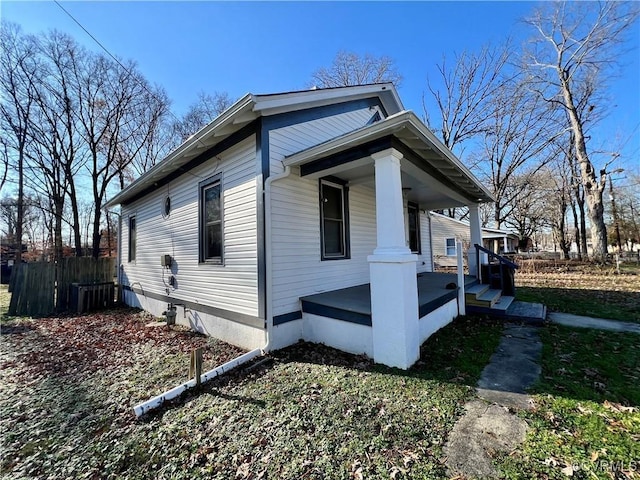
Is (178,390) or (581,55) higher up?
(581,55)

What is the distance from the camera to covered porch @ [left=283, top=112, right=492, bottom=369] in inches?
141

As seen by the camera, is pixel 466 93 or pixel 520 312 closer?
pixel 520 312

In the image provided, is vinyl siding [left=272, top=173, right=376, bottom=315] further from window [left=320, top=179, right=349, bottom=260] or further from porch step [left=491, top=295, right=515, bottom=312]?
porch step [left=491, top=295, right=515, bottom=312]

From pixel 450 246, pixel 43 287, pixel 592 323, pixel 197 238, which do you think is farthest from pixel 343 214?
pixel 450 246

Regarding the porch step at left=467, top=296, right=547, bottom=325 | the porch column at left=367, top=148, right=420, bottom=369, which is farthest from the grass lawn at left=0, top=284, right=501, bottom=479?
the porch step at left=467, top=296, right=547, bottom=325

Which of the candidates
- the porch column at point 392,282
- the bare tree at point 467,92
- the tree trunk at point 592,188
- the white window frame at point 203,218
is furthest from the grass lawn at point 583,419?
the bare tree at point 467,92

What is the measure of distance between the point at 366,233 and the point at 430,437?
480cm

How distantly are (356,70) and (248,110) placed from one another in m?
16.8

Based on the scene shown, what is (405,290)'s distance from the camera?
11.7 ft

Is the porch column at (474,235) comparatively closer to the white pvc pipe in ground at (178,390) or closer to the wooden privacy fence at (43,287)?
the white pvc pipe in ground at (178,390)

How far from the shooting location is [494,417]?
2.55m

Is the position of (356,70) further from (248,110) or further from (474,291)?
(474,291)

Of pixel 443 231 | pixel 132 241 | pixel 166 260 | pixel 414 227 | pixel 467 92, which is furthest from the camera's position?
pixel 443 231

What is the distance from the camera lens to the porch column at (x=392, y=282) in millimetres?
3543
